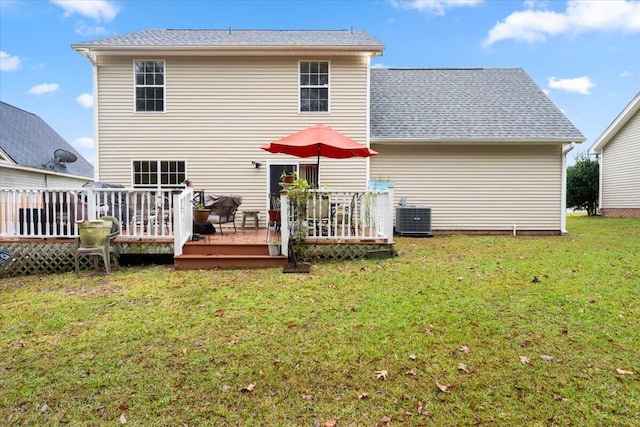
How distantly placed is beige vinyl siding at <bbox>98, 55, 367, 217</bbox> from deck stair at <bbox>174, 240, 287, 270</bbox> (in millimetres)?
3747

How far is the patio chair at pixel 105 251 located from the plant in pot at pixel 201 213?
4.59ft

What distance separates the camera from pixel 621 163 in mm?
16516

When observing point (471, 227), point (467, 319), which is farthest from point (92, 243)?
point (471, 227)

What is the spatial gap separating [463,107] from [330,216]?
782cm

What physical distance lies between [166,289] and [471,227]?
30.5 feet

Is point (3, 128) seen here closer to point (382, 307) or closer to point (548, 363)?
point (382, 307)

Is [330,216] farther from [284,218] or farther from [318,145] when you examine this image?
[318,145]

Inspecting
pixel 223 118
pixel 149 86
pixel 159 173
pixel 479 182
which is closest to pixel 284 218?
pixel 223 118

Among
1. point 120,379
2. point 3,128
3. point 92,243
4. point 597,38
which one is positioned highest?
point 597,38

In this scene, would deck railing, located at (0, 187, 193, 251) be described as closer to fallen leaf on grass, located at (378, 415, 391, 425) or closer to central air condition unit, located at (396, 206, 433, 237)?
fallen leaf on grass, located at (378, 415, 391, 425)

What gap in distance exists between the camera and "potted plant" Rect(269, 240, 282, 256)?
648 cm

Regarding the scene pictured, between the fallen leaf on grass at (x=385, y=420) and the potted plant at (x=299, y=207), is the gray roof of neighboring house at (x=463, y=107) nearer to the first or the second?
the potted plant at (x=299, y=207)

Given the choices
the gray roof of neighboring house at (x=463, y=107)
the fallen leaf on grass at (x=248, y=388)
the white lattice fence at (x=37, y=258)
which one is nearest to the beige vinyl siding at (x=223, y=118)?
the gray roof of neighboring house at (x=463, y=107)

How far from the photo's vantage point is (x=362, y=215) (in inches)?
287
